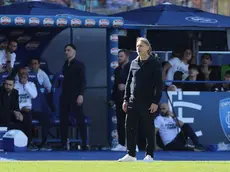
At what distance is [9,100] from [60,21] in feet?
6.34

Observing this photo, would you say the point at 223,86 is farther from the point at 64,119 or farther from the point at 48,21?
the point at 48,21

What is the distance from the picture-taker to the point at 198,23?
64.4ft

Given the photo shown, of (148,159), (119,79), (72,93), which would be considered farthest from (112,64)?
(148,159)

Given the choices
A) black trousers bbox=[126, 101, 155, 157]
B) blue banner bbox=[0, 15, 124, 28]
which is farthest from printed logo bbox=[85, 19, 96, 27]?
black trousers bbox=[126, 101, 155, 157]

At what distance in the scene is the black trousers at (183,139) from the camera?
18.5 metres

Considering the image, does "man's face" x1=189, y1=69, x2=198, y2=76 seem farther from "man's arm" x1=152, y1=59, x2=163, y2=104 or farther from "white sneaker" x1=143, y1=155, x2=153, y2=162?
"white sneaker" x1=143, y1=155, x2=153, y2=162

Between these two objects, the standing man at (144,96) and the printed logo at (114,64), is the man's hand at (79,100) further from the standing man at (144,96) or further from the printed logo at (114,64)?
the standing man at (144,96)

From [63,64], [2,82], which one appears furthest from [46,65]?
[2,82]

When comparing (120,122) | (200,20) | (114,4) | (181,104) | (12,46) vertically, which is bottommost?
(120,122)

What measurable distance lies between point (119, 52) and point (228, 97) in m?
2.62

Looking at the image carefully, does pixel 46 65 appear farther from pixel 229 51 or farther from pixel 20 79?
pixel 229 51

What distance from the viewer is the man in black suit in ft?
58.4

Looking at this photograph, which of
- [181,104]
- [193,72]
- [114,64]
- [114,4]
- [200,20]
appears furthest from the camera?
[114,4]

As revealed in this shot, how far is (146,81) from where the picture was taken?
550 inches
